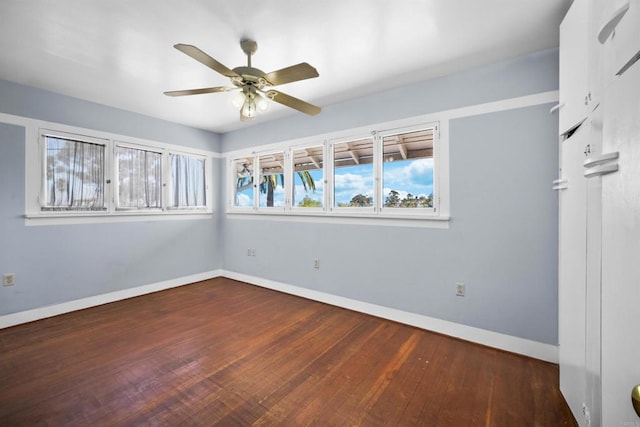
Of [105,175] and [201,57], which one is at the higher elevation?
[201,57]

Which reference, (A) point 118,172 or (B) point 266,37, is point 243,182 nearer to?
(A) point 118,172

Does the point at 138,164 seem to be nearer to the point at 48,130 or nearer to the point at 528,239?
the point at 48,130

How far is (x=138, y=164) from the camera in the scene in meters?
4.05

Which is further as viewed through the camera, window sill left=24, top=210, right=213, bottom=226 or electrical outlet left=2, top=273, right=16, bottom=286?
window sill left=24, top=210, right=213, bottom=226

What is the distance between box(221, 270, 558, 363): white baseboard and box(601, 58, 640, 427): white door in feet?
6.87

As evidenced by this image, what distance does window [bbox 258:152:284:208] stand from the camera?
430 centimetres

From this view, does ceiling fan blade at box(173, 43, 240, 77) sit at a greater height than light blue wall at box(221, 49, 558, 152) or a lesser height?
lesser

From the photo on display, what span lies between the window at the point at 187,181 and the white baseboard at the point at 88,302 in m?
1.27

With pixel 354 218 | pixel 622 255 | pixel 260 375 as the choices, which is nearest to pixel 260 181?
pixel 354 218

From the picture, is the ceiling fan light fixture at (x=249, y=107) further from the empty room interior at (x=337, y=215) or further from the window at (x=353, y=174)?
the window at (x=353, y=174)

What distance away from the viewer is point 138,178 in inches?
160

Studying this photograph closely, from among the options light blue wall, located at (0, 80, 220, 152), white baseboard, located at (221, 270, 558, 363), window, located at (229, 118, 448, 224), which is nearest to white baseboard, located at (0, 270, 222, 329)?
window, located at (229, 118, 448, 224)

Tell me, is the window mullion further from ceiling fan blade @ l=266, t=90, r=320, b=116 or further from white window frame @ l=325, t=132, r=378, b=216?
ceiling fan blade @ l=266, t=90, r=320, b=116

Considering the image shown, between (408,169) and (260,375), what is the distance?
2.51 m
